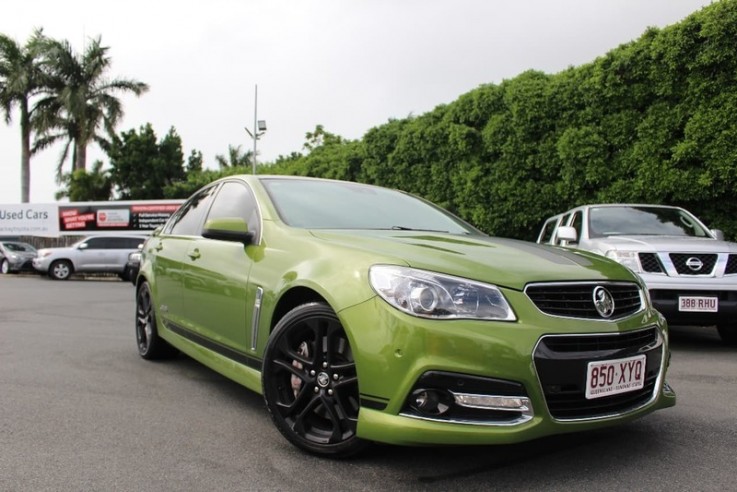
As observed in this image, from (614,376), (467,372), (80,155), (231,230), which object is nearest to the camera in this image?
(467,372)

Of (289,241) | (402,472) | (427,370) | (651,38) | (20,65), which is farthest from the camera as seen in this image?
(20,65)

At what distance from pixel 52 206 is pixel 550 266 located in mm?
28388

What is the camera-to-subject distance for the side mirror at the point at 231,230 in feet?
11.6

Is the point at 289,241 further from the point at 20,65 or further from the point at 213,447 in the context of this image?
the point at 20,65

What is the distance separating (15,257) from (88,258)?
4.37m

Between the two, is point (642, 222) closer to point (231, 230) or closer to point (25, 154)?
point (231, 230)

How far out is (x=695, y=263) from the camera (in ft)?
19.5

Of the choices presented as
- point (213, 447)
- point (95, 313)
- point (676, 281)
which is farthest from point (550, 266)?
point (95, 313)

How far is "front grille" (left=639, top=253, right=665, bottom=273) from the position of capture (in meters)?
6.00

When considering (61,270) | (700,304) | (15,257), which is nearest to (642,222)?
(700,304)

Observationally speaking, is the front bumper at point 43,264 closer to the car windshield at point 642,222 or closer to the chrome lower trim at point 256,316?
the car windshield at point 642,222

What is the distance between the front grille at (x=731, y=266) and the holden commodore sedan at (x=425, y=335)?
3.36 m

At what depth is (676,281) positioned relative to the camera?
5.86 m

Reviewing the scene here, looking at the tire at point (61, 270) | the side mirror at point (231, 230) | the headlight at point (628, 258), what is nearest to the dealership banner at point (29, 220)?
the tire at point (61, 270)
